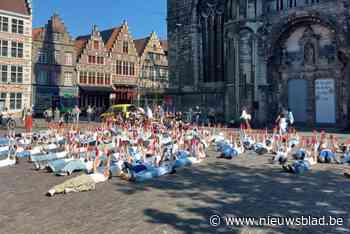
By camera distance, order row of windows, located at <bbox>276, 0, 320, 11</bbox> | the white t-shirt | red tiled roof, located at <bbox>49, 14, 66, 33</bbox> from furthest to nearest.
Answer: red tiled roof, located at <bbox>49, 14, 66, 33</bbox>
row of windows, located at <bbox>276, 0, 320, 11</bbox>
the white t-shirt

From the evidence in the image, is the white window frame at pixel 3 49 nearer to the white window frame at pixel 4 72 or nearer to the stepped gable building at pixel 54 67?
the white window frame at pixel 4 72

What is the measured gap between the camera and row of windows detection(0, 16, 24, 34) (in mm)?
44625

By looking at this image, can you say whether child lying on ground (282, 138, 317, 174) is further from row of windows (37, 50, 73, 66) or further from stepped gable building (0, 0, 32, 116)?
row of windows (37, 50, 73, 66)

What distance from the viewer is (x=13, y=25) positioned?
150 feet

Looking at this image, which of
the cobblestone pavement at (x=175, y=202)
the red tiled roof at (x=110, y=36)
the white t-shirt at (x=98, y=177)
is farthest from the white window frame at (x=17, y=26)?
the white t-shirt at (x=98, y=177)

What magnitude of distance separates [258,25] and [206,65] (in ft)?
26.0

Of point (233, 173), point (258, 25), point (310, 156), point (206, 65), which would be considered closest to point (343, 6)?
point (258, 25)

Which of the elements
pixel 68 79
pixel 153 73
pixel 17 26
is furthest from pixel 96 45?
pixel 17 26

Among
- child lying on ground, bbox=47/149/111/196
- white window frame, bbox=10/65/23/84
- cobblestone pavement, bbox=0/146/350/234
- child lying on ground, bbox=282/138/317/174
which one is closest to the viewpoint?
cobblestone pavement, bbox=0/146/350/234

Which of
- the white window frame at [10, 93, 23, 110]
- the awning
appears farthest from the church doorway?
the white window frame at [10, 93, 23, 110]

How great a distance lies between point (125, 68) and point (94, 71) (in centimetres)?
592

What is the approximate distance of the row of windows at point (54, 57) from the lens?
4988cm

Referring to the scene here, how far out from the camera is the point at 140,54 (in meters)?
62.1

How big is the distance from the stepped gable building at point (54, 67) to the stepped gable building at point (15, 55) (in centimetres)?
190
